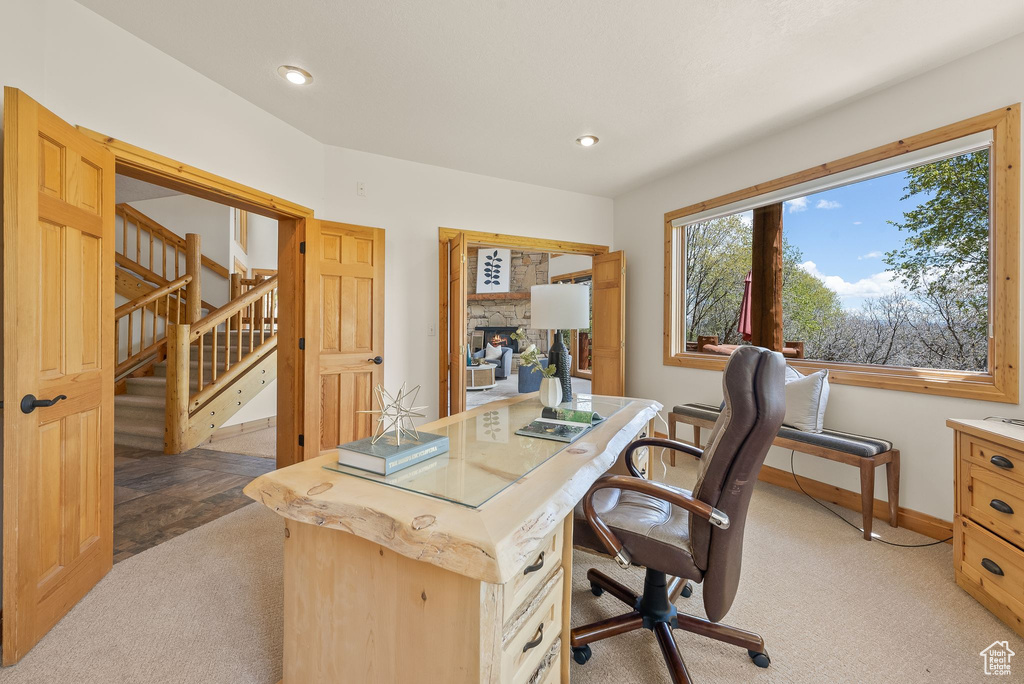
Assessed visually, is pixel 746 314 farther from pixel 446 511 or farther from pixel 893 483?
pixel 446 511

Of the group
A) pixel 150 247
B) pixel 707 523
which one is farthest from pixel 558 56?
pixel 150 247

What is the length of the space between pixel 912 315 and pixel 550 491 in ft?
9.74

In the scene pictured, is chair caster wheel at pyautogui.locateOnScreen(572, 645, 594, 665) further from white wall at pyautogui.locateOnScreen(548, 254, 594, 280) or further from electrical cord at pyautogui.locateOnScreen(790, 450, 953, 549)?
white wall at pyautogui.locateOnScreen(548, 254, 594, 280)

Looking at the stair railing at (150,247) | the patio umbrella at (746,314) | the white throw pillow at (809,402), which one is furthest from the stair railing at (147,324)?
the white throw pillow at (809,402)

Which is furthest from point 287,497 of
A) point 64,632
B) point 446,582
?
point 64,632

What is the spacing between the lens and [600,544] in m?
1.53

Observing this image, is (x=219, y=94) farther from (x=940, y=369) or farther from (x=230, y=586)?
(x=940, y=369)

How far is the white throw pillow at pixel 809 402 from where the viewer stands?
9.31 ft

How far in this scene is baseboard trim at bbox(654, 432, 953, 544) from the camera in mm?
2426

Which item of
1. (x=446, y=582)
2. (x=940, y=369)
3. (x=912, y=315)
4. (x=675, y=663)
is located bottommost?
(x=675, y=663)

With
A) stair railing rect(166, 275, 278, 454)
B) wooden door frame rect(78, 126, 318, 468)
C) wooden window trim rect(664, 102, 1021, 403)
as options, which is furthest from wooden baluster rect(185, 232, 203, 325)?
wooden window trim rect(664, 102, 1021, 403)

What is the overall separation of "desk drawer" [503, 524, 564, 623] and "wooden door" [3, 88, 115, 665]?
175 cm

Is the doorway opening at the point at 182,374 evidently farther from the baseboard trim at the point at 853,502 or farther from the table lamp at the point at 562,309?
the baseboard trim at the point at 853,502

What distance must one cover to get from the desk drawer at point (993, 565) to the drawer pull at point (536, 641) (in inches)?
75.1
